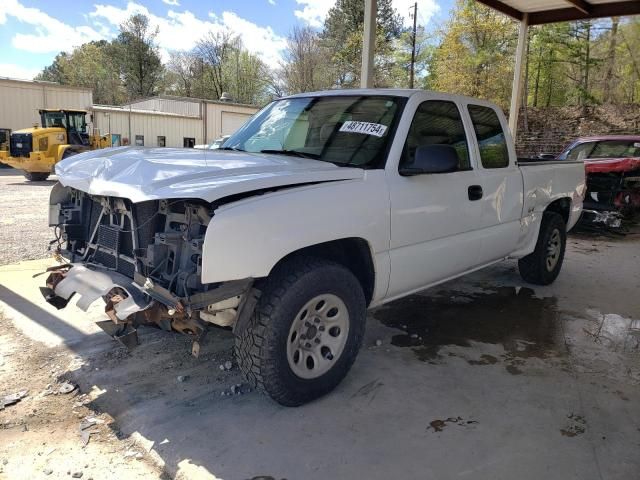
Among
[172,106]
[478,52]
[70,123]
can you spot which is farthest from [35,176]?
[478,52]

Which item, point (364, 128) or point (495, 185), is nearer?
point (364, 128)

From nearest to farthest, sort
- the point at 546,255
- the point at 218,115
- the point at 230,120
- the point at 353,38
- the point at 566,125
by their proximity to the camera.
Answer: the point at 546,255 → the point at 566,125 → the point at 218,115 → the point at 230,120 → the point at 353,38

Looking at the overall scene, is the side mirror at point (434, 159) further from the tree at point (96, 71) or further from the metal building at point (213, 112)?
the tree at point (96, 71)

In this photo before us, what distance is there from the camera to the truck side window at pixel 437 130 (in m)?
3.69

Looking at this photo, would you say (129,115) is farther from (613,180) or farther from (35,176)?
(613,180)

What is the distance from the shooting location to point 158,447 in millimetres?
2752

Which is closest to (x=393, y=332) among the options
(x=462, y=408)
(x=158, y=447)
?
(x=462, y=408)

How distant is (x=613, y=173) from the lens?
9891 millimetres

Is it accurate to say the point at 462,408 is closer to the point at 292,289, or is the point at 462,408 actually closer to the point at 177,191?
the point at 292,289

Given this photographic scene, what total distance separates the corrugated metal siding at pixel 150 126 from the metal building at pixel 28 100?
133 cm

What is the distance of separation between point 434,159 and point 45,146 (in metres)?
18.9

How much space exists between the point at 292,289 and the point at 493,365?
6.20ft

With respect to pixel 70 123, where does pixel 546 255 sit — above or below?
below

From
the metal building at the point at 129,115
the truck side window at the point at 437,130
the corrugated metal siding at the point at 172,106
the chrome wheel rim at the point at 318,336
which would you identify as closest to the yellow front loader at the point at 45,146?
the metal building at the point at 129,115
